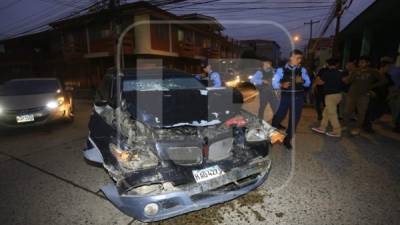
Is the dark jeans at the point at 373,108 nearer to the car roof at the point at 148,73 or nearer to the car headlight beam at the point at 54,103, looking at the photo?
the car roof at the point at 148,73

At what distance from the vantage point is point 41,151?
4.58 meters

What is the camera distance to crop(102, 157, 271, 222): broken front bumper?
6.65ft

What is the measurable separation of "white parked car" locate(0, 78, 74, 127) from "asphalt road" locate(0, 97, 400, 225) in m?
0.82

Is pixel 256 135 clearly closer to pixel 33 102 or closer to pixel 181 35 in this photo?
pixel 33 102

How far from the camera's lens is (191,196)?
213 cm

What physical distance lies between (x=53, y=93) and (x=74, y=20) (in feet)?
54.0

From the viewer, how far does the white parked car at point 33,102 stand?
529 centimetres

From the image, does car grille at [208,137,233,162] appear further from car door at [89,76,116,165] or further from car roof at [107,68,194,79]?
car roof at [107,68,194,79]

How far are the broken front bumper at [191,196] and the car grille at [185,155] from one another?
24 centimetres

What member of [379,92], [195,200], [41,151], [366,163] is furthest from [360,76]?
[41,151]

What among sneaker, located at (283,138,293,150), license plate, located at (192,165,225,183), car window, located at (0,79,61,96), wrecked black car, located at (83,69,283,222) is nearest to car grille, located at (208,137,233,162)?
wrecked black car, located at (83,69,283,222)

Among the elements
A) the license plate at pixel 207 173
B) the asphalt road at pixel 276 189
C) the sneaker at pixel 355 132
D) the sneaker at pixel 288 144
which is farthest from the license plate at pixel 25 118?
the sneaker at pixel 355 132

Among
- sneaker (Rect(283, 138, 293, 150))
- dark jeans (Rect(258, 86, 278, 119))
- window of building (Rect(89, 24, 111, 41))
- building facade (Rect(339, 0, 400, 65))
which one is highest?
window of building (Rect(89, 24, 111, 41))

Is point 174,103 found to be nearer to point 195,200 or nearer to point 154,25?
point 195,200
